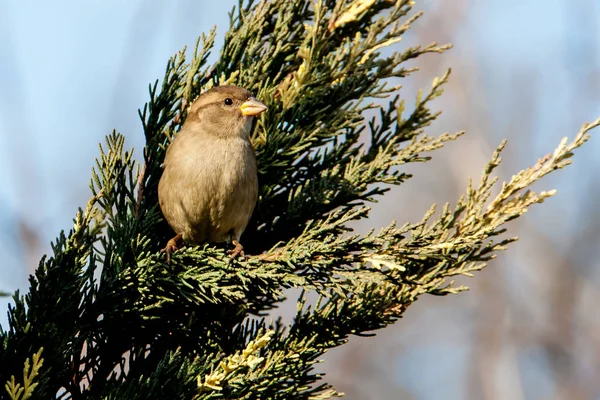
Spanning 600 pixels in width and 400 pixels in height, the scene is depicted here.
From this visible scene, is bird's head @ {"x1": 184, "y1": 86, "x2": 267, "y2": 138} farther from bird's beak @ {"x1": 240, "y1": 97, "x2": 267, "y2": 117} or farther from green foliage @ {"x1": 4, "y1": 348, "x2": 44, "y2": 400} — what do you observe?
green foliage @ {"x1": 4, "y1": 348, "x2": 44, "y2": 400}

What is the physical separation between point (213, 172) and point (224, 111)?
374 millimetres

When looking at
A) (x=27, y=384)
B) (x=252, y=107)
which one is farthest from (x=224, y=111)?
(x=27, y=384)

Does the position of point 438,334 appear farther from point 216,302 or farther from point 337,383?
point 216,302

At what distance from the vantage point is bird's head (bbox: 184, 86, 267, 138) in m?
3.76

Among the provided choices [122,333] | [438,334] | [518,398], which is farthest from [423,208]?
[122,333]

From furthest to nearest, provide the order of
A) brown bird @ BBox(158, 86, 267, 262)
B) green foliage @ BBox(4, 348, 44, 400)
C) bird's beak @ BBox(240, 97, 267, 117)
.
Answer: brown bird @ BBox(158, 86, 267, 262)
bird's beak @ BBox(240, 97, 267, 117)
green foliage @ BBox(4, 348, 44, 400)

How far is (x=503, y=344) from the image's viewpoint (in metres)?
10.4

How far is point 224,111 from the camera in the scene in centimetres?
400

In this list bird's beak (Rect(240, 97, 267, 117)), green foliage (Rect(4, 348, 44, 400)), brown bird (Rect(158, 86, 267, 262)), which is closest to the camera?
green foliage (Rect(4, 348, 44, 400))

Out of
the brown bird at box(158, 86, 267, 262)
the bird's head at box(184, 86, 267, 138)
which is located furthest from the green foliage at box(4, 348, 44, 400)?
the bird's head at box(184, 86, 267, 138)

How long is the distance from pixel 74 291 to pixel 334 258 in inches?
37.1

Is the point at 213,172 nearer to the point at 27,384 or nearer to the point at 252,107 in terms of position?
the point at 252,107

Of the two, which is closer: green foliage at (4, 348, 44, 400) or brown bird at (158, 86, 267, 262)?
green foliage at (4, 348, 44, 400)

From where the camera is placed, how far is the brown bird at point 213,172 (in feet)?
12.6
